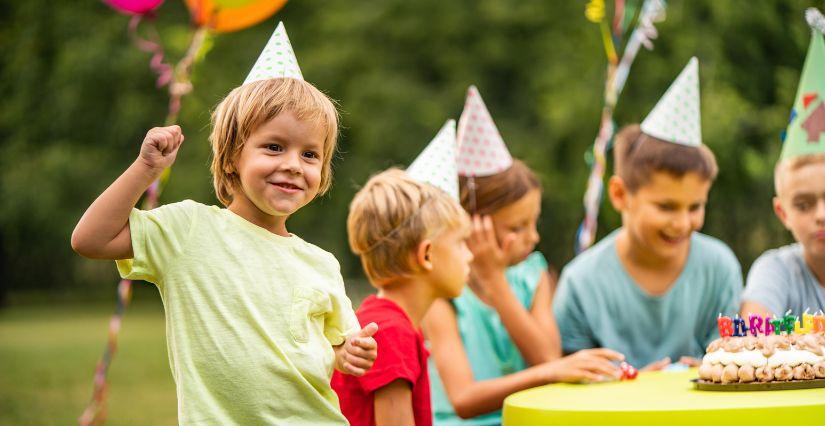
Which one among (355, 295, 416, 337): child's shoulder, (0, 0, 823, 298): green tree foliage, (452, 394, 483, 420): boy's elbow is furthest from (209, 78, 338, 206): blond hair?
(0, 0, 823, 298): green tree foliage

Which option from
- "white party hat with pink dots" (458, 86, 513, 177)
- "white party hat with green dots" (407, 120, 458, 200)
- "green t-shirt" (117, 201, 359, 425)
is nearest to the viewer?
"green t-shirt" (117, 201, 359, 425)

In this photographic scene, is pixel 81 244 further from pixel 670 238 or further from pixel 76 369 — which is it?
pixel 76 369

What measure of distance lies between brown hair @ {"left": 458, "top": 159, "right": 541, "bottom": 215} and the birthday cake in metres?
1.13

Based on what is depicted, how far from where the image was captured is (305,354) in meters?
2.39

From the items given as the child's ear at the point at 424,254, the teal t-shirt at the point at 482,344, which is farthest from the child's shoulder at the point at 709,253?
the child's ear at the point at 424,254

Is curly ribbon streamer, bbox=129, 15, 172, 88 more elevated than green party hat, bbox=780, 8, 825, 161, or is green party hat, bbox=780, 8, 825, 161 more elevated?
curly ribbon streamer, bbox=129, 15, 172, 88

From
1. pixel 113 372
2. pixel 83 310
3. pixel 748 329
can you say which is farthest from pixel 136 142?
pixel 748 329

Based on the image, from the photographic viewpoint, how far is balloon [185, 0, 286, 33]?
546 cm

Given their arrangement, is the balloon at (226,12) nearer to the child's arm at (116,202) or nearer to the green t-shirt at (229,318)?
the green t-shirt at (229,318)

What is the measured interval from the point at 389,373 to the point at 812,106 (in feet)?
5.92

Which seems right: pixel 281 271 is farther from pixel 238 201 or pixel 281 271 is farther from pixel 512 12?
pixel 512 12

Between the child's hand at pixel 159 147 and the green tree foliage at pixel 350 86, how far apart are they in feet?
36.3

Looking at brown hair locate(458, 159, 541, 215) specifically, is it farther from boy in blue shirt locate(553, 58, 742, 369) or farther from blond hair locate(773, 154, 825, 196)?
blond hair locate(773, 154, 825, 196)

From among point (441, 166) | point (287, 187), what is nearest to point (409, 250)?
point (441, 166)
